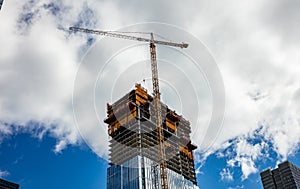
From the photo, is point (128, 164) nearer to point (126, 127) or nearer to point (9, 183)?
point (126, 127)

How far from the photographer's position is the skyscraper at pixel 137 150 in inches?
6324

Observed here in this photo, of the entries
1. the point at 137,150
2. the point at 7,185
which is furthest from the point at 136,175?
the point at 7,185

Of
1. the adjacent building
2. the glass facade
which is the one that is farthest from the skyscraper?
the adjacent building

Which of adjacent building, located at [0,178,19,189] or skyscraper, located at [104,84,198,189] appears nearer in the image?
skyscraper, located at [104,84,198,189]

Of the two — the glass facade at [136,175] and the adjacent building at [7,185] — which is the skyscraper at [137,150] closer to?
the glass facade at [136,175]

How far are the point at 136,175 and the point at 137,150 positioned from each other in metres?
16.8

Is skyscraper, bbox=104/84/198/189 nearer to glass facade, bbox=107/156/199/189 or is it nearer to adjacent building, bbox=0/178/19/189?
glass facade, bbox=107/156/199/189

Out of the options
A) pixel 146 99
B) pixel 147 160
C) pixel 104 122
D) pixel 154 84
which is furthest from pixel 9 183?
pixel 154 84

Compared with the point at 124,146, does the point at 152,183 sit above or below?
below

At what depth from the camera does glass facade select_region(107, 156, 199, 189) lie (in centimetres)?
15612

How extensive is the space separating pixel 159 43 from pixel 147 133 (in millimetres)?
53133

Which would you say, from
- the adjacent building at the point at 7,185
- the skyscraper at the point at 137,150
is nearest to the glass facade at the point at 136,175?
the skyscraper at the point at 137,150

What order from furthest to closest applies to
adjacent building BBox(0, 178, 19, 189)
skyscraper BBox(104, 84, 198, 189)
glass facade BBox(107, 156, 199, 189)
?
adjacent building BBox(0, 178, 19, 189)
skyscraper BBox(104, 84, 198, 189)
glass facade BBox(107, 156, 199, 189)

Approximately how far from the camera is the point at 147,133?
600 feet
